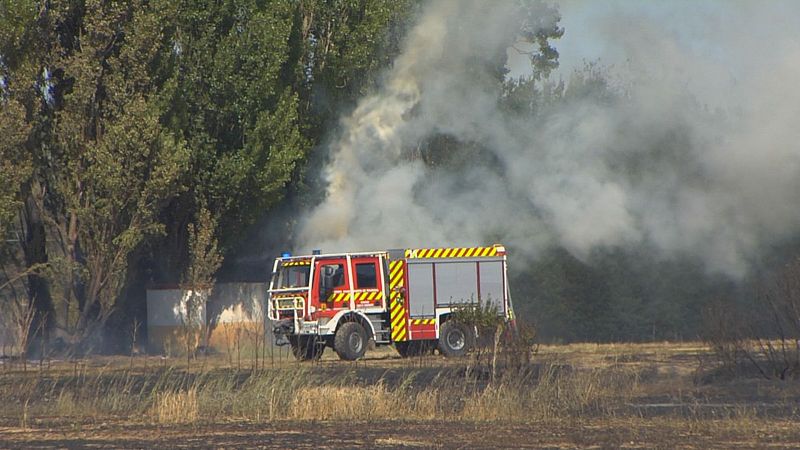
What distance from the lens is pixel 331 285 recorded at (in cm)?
3038

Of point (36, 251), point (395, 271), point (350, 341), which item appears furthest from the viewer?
point (36, 251)

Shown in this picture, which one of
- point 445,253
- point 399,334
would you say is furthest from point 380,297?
point 445,253

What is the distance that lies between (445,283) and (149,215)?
372 inches

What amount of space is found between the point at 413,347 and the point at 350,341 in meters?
2.28

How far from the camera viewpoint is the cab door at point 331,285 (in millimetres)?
30203

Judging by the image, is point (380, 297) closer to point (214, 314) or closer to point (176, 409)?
point (214, 314)

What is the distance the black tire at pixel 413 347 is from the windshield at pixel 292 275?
3203mm

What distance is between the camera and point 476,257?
31516mm

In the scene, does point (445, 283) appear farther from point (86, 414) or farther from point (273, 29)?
point (86, 414)

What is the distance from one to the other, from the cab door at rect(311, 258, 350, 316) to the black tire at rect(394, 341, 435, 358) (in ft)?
7.09

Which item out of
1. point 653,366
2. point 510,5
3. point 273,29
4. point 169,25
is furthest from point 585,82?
point 653,366

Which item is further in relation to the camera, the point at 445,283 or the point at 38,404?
the point at 445,283

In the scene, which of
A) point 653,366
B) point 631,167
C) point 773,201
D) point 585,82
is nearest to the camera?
point 653,366

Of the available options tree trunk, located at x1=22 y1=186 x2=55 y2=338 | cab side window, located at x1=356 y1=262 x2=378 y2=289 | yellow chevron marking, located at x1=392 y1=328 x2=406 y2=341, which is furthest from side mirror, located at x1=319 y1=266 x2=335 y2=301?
tree trunk, located at x1=22 y1=186 x2=55 y2=338
